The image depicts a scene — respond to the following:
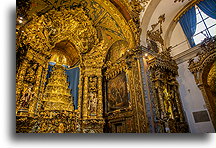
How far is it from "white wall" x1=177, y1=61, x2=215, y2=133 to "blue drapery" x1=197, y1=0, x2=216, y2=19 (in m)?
1.69

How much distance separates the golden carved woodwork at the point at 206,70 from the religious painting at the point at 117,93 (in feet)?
7.18

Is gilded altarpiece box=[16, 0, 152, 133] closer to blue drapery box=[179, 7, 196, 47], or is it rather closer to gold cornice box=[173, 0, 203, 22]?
gold cornice box=[173, 0, 203, 22]

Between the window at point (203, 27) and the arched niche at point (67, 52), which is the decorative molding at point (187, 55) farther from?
the arched niche at point (67, 52)

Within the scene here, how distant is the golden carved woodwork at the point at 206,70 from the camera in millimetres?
4234

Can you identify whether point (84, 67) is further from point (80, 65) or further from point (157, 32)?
point (157, 32)

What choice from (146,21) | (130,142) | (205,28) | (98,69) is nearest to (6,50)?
(130,142)

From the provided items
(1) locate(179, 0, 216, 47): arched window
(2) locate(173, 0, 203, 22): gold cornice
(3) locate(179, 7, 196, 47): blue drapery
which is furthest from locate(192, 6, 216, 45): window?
(2) locate(173, 0, 203, 22): gold cornice

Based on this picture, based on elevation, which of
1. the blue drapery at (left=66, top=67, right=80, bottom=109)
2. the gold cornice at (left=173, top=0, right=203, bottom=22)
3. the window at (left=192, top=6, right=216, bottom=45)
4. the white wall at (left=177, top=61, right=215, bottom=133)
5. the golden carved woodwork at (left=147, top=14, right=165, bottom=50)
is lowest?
the white wall at (left=177, top=61, right=215, bottom=133)

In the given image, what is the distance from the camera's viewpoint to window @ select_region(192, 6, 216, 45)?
181 inches

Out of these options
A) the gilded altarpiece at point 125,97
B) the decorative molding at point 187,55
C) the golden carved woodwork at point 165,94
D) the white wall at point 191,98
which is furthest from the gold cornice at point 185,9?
the gilded altarpiece at point 125,97

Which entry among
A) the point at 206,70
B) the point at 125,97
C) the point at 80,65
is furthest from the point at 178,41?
the point at 80,65

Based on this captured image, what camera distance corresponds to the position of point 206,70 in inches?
182

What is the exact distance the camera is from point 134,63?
501 centimetres

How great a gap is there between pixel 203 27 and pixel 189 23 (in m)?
0.65
